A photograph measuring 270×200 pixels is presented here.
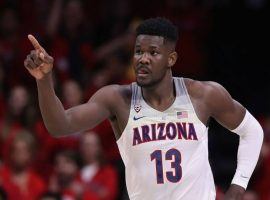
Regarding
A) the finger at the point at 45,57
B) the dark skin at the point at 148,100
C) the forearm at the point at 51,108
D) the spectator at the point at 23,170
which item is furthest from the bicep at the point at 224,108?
the spectator at the point at 23,170

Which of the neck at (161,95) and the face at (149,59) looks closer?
the face at (149,59)

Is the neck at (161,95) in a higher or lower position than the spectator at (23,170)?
higher

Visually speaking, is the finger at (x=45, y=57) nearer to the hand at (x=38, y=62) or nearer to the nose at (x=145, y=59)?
the hand at (x=38, y=62)

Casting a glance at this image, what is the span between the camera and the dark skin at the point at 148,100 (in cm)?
460

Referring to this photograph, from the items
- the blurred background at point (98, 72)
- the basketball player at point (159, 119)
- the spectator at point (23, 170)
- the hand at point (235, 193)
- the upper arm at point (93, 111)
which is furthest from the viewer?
the blurred background at point (98, 72)

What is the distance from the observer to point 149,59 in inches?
189

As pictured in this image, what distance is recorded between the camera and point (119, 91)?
5.01m

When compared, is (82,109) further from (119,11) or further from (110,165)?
(119,11)

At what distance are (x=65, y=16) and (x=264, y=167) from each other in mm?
2749

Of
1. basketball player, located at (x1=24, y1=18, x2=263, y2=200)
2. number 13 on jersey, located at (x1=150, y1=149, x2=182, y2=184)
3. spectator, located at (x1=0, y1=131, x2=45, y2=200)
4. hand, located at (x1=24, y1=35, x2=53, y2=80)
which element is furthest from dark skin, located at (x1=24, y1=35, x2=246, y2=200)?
spectator, located at (x1=0, y1=131, x2=45, y2=200)

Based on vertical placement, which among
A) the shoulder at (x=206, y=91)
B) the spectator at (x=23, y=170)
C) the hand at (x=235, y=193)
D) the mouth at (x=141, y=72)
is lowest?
the spectator at (x=23, y=170)

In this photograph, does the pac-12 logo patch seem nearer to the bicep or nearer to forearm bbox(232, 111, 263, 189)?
the bicep

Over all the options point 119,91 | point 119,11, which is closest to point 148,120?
point 119,91

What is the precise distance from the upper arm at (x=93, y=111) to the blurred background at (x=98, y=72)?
1891 millimetres
